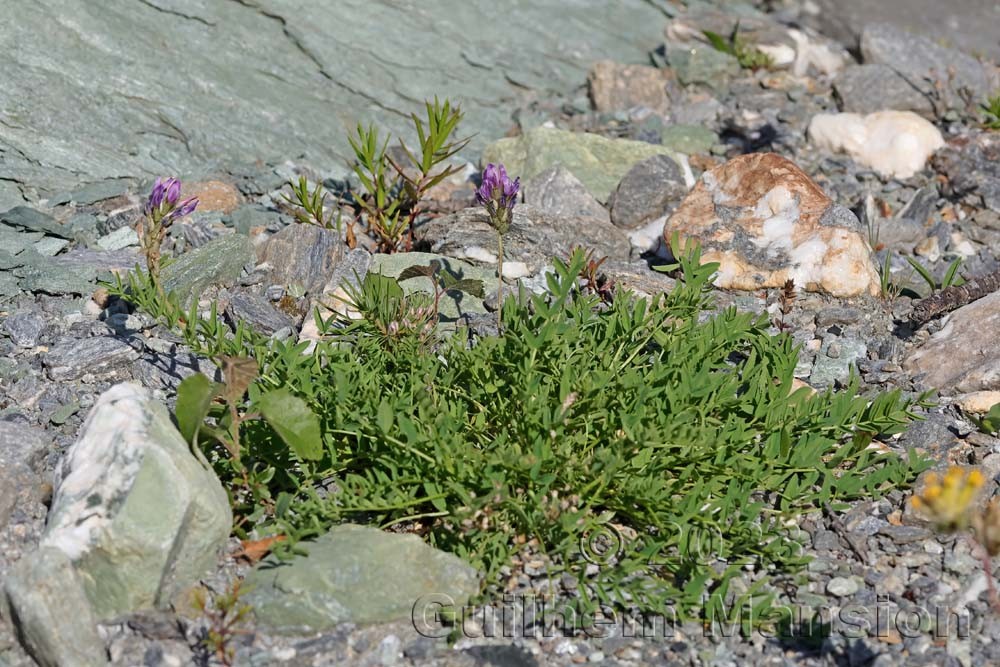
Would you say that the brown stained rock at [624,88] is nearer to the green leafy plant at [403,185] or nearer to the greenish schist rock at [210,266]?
the green leafy plant at [403,185]

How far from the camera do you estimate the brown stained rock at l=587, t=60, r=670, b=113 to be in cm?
724

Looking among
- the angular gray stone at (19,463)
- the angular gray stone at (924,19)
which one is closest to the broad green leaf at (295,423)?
the angular gray stone at (19,463)

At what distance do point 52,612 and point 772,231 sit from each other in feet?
11.9

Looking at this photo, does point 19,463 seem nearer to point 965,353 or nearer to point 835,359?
point 835,359

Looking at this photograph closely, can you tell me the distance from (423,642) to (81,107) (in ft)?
12.7

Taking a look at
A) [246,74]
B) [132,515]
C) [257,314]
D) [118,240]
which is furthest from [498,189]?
[246,74]

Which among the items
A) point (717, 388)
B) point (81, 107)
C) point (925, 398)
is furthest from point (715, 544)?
→ point (81, 107)

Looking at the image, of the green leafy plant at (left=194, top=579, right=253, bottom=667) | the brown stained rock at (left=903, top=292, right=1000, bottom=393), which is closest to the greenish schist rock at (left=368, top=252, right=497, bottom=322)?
the green leafy plant at (left=194, top=579, right=253, bottom=667)

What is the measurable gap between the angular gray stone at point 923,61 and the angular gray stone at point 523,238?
303 centimetres

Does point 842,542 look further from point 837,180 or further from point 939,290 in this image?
point 837,180

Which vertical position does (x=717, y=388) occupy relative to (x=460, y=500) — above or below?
above

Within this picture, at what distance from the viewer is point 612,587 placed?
3.43 m

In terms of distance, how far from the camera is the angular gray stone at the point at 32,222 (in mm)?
5270

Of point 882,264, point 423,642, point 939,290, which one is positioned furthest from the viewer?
point 882,264
